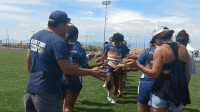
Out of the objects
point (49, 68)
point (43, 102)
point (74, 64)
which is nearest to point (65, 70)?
point (49, 68)

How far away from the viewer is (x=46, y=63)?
9.75 ft

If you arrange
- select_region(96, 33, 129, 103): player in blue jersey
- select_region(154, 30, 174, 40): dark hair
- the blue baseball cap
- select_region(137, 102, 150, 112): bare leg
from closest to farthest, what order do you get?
the blue baseball cap < select_region(154, 30, 174, 40): dark hair < select_region(137, 102, 150, 112): bare leg < select_region(96, 33, 129, 103): player in blue jersey

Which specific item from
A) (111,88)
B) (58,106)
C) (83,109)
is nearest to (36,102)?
(58,106)

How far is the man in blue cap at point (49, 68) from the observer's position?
9.45 feet

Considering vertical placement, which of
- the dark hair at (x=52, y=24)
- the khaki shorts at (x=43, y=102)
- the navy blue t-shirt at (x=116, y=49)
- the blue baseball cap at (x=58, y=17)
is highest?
the blue baseball cap at (x=58, y=17)

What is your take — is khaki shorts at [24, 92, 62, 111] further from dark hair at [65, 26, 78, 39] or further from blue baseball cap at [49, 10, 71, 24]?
dark hair at [65, 26, 78, 39]

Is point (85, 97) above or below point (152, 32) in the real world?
below

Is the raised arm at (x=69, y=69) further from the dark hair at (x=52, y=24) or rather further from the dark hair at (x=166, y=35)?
the dark hair at (x=166, y=35)

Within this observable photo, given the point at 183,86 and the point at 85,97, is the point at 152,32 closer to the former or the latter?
the point at 183,86

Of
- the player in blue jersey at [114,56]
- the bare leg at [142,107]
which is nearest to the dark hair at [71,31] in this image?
the bare leg at [142,107]

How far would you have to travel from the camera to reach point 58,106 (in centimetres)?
314

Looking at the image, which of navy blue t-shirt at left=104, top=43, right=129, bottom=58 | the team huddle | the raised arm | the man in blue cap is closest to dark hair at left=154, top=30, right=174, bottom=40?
the team huddle

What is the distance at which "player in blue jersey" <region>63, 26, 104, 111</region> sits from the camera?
4.54m

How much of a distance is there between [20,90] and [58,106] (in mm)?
6806
